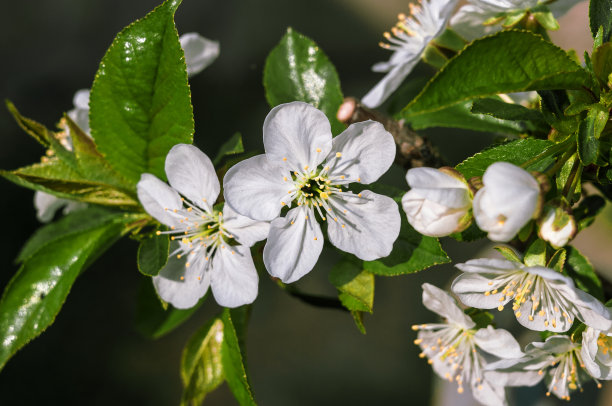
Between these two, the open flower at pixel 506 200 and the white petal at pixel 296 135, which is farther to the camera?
the white petal at pixel 296 135

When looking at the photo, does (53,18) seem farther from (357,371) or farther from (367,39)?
(357,371)

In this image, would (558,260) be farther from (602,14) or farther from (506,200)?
(602,14)

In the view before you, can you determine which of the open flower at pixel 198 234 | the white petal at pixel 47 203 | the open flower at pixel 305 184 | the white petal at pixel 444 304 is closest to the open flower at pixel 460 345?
the white petal at pixel 444 304

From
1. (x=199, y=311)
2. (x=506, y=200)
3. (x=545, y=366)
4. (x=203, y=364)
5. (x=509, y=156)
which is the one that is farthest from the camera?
(x=199, y=311)

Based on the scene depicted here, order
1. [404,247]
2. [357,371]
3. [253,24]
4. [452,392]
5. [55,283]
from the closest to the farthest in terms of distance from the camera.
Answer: [404,247] → [55,283] → [452,392] → [357,371] → [253,24]

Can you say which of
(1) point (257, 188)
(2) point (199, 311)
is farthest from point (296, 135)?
(2) point (199, 311)

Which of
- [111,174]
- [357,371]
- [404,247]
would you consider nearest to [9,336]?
[111,174]

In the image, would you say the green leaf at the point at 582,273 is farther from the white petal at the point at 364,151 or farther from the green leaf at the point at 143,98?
the green leaf at the point at 143,98
